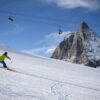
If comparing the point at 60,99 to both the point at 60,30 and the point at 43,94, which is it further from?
the point at 60,30

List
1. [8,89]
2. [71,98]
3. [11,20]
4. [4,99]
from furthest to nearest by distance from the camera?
[11,20] → [71,98] → [8,89] → [4,99]

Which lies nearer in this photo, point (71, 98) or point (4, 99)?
point (4, 99)

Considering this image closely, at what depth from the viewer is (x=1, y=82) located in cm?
1691

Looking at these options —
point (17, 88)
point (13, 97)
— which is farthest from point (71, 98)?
point (13, 97)

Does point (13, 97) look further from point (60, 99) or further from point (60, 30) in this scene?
point (60, 30)

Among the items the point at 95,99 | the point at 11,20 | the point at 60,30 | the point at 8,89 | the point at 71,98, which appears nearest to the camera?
the point at 8,89

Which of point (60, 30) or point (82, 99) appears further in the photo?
point (60, 30)

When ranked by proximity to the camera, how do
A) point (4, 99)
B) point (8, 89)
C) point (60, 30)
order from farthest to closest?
point (60, 30)
point (8, 89)
point (4, 99)

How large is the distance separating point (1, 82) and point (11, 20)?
1286 centimetres

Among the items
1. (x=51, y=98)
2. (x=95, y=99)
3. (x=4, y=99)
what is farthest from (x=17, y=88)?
(x=95, y=99)

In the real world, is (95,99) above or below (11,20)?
below

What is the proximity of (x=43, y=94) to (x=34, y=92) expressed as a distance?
56cm

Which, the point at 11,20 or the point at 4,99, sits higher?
the point at 11,20

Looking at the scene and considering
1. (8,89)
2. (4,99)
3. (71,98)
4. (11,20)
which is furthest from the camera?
(11,20)
